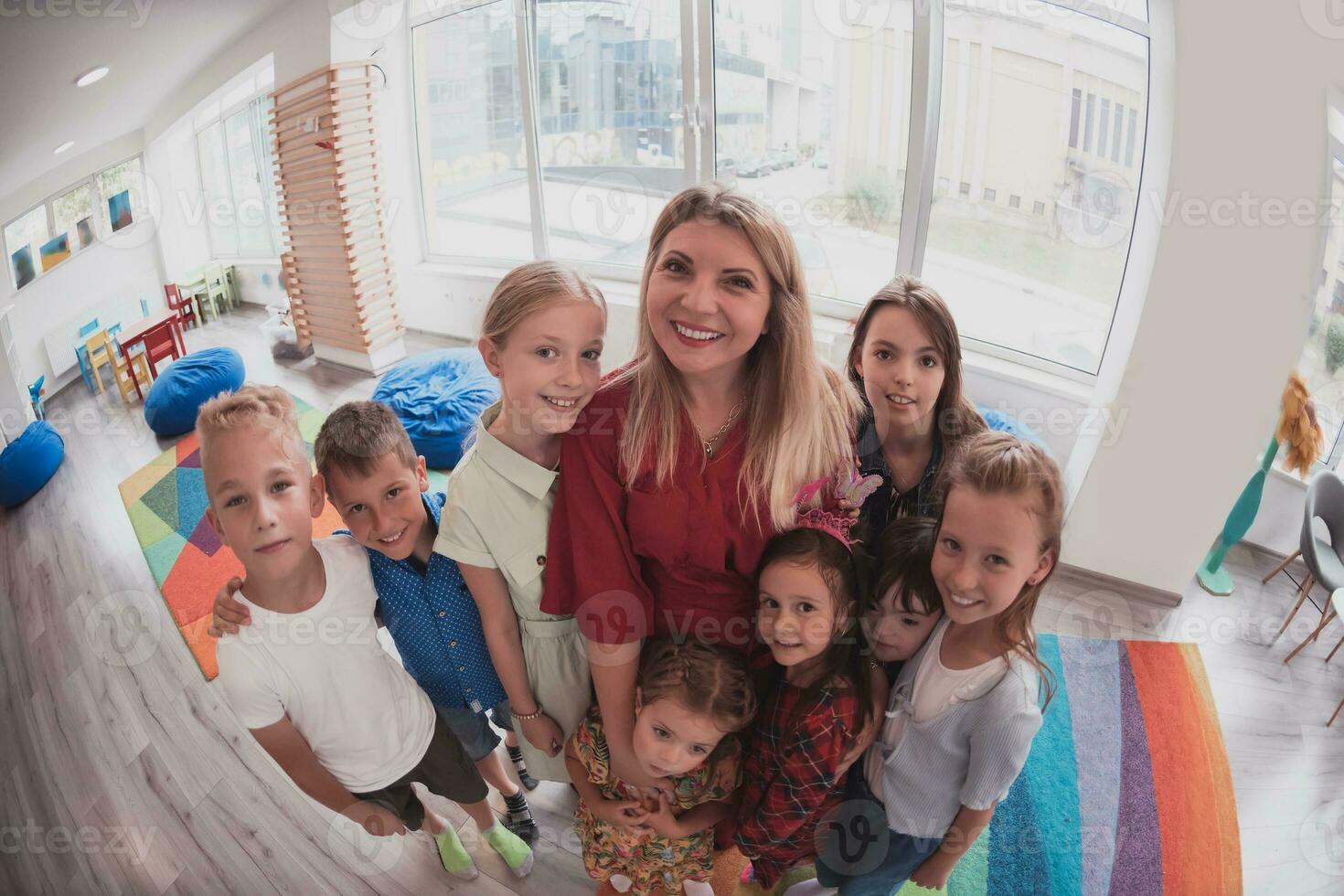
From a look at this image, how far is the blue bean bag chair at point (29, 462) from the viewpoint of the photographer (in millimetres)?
975

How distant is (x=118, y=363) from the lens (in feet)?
3.72

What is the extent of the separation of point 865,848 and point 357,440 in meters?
1.16

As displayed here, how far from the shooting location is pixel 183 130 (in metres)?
→ 1.08

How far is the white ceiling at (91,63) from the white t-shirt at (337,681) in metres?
0.65

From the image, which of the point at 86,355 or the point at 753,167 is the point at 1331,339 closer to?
the point at 86,355

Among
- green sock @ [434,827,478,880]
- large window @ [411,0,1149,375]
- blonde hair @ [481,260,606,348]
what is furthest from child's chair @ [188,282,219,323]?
green sock @ [434,827,478,880]

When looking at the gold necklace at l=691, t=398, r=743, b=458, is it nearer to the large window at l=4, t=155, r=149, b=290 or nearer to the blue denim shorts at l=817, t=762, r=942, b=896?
the blue denim shorts at l=817, t=762, r=942, b=896

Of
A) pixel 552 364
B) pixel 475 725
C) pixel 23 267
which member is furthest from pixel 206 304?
pixel 475 725

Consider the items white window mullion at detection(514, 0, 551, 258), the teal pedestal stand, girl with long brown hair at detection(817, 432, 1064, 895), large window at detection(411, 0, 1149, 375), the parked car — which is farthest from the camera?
the parked car

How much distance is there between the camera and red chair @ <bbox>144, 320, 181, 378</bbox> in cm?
118

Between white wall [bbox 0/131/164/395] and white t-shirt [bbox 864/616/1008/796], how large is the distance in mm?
1378

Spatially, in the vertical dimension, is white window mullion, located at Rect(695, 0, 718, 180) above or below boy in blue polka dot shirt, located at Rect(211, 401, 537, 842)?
above

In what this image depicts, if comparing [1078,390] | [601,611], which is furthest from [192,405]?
[1078,390]

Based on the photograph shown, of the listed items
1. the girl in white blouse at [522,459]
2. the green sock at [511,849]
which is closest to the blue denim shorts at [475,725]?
the green sock at [511,849]
